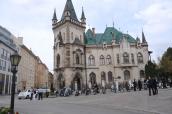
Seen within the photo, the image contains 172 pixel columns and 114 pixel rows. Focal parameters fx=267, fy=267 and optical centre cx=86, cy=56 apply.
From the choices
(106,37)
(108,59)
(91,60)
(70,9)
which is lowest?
(91,60)

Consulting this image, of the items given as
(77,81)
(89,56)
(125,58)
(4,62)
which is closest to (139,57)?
(125,58)

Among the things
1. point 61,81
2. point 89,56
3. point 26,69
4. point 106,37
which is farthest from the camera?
point 26,69

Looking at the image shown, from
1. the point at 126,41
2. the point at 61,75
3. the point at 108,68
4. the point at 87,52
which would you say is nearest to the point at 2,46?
the point at 61,75

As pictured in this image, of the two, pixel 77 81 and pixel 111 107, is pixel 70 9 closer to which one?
pixel 77 81

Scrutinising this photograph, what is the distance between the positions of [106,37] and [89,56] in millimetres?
8129

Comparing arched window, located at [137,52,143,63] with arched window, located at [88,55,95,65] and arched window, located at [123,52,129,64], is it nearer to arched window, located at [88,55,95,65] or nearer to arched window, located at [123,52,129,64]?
arched window, located at [123,52,129,64]

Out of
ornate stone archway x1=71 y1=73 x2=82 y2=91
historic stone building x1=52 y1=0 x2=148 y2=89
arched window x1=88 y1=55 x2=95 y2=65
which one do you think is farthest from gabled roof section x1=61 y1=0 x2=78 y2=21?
ornate stone archway x1=71 y1=73 x2=82 y2=91

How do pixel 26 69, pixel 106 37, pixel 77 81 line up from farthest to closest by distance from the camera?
pixel 26 69, pixel 106 37, pixel 77 81

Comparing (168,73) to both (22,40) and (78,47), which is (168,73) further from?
(22,40)

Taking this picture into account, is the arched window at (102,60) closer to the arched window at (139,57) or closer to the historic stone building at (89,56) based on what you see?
the historic stone building at (89,56)

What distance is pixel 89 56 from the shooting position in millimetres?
66875

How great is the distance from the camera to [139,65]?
66.3 m

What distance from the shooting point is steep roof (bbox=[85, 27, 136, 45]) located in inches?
2724

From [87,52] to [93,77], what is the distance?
6.44m
